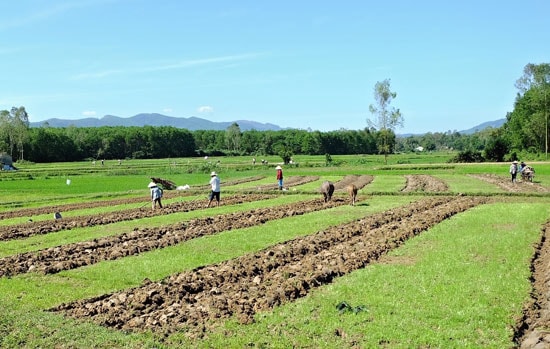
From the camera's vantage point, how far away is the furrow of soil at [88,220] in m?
22.8

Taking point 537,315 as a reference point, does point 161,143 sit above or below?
above

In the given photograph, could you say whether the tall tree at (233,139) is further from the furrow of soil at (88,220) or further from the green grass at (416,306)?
the green grass at (416,306)

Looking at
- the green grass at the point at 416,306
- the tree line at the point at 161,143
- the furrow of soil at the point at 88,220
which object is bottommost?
the furrow of soil at the point at 88,220

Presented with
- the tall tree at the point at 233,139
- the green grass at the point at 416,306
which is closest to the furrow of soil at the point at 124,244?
the green grass at the point at 416,306

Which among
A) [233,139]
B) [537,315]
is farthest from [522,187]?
[233,139]

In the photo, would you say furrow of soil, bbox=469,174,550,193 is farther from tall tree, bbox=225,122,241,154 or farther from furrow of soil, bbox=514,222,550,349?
tall tree, bbox=225,122,241,154

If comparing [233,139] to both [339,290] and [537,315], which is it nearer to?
[339,290]

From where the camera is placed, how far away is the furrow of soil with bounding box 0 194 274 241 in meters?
22.8

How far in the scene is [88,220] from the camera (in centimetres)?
2630

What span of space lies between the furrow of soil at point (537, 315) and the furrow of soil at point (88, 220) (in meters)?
19.1

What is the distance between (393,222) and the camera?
22703 mm

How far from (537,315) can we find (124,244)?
13.7 m

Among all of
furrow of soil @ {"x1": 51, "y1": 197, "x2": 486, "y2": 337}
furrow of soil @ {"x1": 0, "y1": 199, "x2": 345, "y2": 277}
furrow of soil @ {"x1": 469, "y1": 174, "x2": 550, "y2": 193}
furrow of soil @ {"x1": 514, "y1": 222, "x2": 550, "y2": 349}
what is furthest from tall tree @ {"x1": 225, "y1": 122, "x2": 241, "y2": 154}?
furrow of soil @ {"x1": 514, "y1": 222, "x2": 550, "y2": 349}

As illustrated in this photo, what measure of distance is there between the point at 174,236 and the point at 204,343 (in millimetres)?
11044
